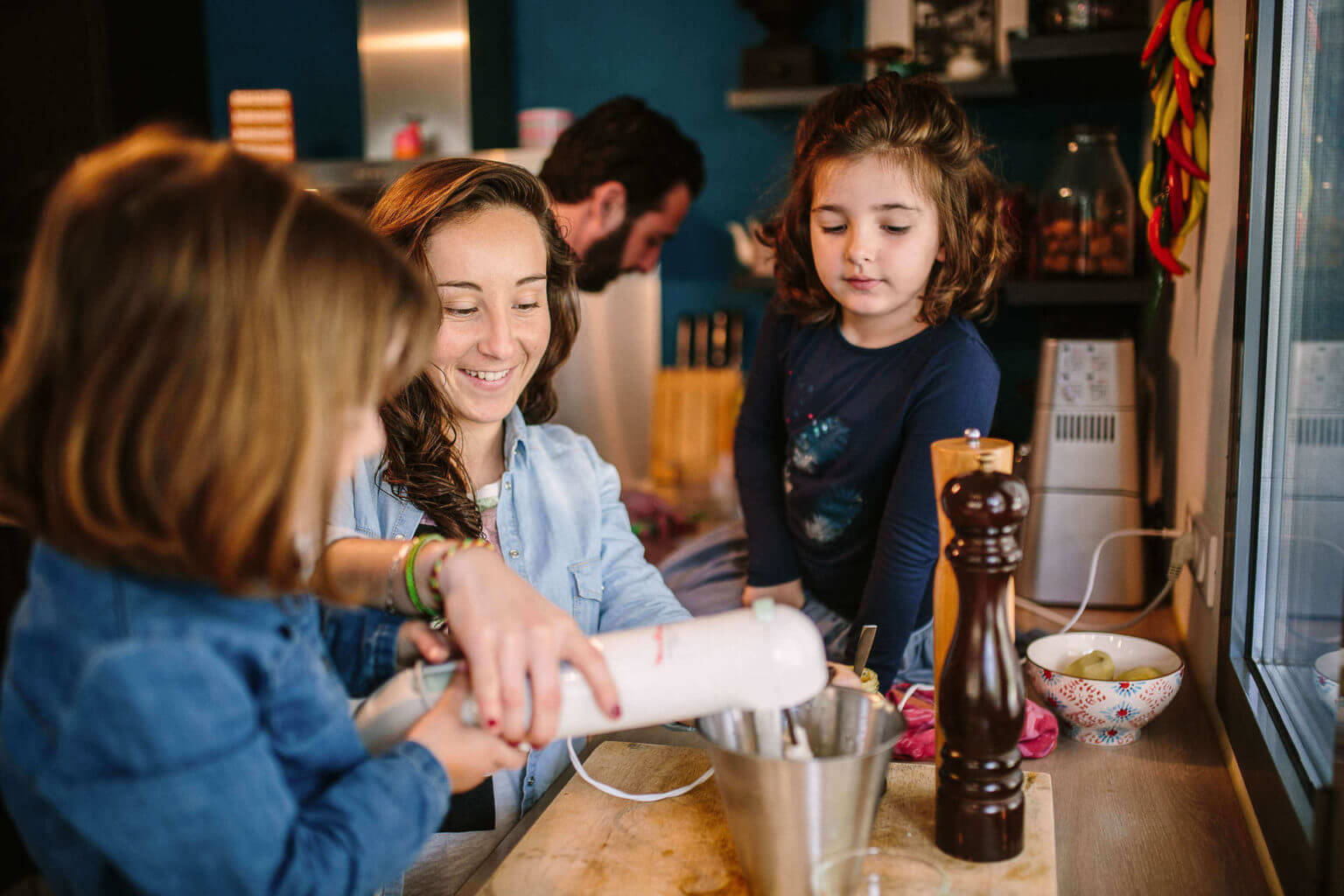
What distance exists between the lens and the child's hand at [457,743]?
0.69 m

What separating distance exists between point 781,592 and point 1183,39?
0.92 metres

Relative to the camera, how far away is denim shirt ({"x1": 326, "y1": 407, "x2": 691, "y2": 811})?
1.15m

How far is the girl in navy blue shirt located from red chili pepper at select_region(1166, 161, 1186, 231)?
0.74ft

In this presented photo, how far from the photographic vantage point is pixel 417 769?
665 millimetres

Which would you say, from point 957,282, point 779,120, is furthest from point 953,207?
point 779,120

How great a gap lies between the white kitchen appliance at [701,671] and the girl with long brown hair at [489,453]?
14.7 inches

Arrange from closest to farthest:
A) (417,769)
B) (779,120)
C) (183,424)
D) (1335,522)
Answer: (183,424), (417,769), (1335,522), (779,120)

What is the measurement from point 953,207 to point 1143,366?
3.14ft

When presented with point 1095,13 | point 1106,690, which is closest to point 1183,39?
point 1095,13

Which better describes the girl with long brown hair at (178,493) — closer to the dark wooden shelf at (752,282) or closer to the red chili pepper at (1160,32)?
the red chili pepper at (1160,32)

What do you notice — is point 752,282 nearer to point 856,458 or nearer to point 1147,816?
point 856,458

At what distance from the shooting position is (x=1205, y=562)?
1307mm

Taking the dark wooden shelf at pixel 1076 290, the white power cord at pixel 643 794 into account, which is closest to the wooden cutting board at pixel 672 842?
the white power cord at pixel 643 794

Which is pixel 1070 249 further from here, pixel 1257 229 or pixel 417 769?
pixel 417 769
